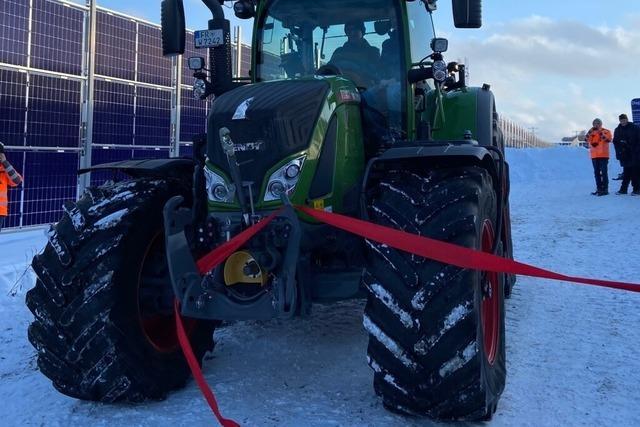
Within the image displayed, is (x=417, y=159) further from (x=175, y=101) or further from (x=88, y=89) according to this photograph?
(x=175, y=101)

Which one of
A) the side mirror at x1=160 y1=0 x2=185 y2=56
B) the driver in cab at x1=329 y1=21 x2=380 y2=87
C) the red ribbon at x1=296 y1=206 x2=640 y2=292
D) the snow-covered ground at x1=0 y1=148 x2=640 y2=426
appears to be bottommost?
the snow-covered ground at x1=0 y1=148 x2=640 y2=426

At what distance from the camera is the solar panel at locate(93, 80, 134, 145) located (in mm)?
11906

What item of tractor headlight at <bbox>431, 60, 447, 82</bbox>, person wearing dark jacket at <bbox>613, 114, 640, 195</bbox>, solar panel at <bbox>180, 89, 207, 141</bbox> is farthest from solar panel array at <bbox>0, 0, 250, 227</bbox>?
person wearing dark jacket at <bbox>613, 114, 640, 195</bbox>

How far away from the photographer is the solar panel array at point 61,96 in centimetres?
1071

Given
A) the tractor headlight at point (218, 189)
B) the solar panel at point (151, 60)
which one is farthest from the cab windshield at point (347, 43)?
the solar panel at point (151, 60)

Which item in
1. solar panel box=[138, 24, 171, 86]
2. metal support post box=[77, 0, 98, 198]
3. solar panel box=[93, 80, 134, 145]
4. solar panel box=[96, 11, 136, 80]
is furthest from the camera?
solar panel box=[138, 24, 171, 86]

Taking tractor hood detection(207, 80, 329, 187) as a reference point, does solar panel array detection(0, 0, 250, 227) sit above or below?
above

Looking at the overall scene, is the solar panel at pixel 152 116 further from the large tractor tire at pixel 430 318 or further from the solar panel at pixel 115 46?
the large tractor tire at pixel 430 318

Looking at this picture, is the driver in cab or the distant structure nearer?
the driver in cab

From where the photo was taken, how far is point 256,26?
498 centimetres

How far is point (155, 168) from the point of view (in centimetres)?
415

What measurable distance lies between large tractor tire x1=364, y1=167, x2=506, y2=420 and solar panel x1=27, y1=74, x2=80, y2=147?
954cm

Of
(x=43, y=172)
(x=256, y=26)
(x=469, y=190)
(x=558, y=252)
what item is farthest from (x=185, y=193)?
(x=43, y=172)

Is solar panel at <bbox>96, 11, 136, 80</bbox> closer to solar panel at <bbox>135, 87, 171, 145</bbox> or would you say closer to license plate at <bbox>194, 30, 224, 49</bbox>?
solar panel at <bbox>135, 87, 171, 145</bbox>
